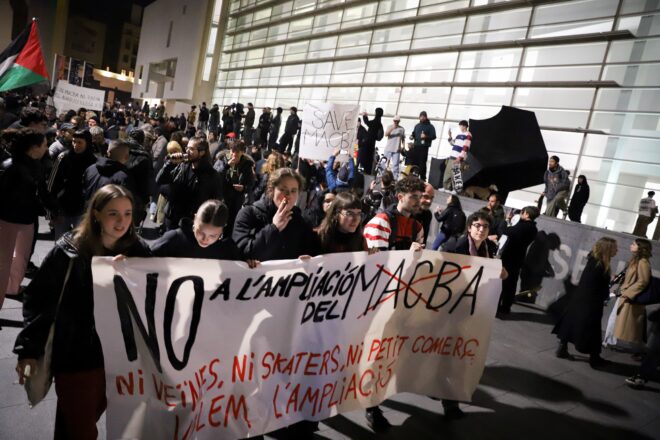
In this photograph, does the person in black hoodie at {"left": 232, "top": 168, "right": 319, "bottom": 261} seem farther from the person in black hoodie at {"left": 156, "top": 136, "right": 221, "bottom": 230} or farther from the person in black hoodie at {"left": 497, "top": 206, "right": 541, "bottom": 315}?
the person in black hoodie at {"left": 497, "top": 206, "right": 541, "bottom": 315}

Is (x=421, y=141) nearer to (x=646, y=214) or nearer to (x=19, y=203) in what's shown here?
(x=646, y=214)

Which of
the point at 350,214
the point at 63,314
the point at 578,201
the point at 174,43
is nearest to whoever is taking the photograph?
the point at 63,314

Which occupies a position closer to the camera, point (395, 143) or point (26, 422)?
point (26, 422)

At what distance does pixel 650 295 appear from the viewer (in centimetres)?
539

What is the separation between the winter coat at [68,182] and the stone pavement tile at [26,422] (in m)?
2.65

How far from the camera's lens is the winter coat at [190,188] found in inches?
200

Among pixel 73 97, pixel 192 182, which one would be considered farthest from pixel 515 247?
pixel 73 97

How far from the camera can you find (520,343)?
5984 mm

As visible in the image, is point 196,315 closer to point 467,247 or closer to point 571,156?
point 467,247

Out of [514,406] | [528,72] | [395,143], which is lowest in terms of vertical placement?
[514,406]

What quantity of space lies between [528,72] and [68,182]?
1333 cm

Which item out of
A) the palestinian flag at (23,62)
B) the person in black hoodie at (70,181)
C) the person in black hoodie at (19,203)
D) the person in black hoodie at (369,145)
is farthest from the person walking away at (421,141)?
the person in black hoodie at (19,203)

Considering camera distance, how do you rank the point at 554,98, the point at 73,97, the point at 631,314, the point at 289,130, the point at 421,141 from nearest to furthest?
1. the point at 631,314
2. the point at 73,97
3. the point at 421,141
4. the point at 554,98
5. the point at 289,130

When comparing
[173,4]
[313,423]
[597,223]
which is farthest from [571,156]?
[173,4]
